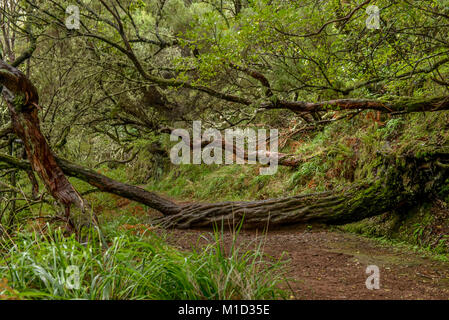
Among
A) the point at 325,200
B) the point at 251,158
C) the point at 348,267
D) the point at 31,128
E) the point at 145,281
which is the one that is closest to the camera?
the point at 145,281

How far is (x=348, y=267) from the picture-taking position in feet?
11.2

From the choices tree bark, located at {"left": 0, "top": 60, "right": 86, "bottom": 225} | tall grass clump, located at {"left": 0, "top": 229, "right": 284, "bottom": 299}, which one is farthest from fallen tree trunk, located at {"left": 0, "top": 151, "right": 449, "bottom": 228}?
tall grass clump, located at {"left": 0, "top": 229, "right": 284, "bottom": 299}

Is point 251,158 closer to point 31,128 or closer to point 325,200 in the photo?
point 325,200

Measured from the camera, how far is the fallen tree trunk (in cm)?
457

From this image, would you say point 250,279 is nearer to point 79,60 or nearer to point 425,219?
point 425,219

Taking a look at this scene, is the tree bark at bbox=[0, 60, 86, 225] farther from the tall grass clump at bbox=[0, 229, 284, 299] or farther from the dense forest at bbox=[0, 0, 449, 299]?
the tall grass clump at bbox=[0, 229, 284, 299]

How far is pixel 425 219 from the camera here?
4.42 meters

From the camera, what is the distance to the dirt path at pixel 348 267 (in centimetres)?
264

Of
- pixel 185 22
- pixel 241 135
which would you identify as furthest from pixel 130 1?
pixel 241 135

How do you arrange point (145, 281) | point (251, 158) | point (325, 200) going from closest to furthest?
point (145, 281), point (325, 200), point (251, 158)

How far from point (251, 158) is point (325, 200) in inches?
140

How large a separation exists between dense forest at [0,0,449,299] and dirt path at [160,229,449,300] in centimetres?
3

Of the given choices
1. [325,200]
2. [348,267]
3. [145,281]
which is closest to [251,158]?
[325,200]
